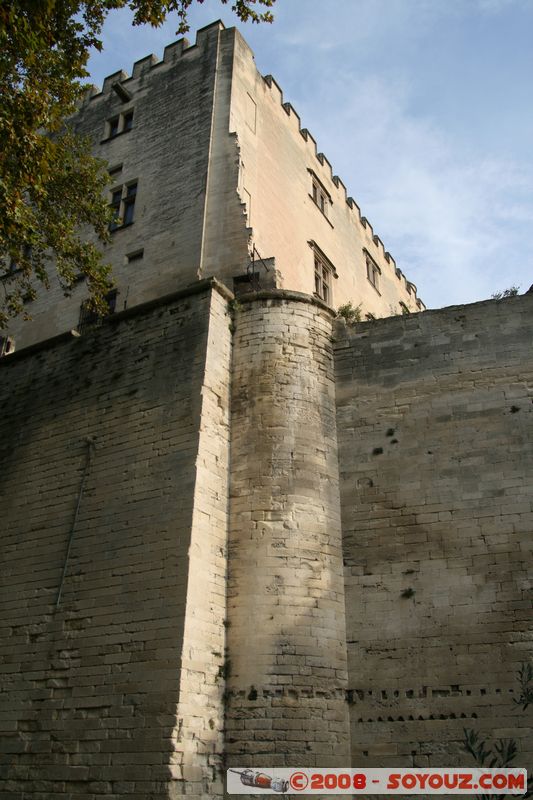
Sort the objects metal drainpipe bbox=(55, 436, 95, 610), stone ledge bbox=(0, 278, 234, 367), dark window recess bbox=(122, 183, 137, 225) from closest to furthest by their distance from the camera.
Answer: metal drainpipe bbox=(55, 436, 95, 610)
stone ledge bbox=(0, 278, 234, 367)
dark window recess bbox=(122, 183, 137, 225)

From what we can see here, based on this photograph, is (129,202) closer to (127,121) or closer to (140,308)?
(127,121)

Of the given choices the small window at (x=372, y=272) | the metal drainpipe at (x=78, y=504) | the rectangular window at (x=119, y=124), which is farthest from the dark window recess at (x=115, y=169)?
the small window at (x=372, y=272)

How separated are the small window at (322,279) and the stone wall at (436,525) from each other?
471cm

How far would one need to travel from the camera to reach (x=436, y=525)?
1135 centimetres

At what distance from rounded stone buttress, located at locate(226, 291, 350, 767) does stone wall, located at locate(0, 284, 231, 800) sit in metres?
0.30

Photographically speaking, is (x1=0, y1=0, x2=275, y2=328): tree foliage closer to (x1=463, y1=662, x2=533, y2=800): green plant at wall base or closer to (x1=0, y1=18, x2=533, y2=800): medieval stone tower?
(x1=0, y1=18, x2=533, y2=800): medieval stone tower

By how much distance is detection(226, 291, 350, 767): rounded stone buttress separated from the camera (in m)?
10.1

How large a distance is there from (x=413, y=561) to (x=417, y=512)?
78 cm

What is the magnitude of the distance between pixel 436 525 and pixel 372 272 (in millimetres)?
13302

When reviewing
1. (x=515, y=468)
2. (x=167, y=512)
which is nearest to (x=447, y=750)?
(x=515, y=468)

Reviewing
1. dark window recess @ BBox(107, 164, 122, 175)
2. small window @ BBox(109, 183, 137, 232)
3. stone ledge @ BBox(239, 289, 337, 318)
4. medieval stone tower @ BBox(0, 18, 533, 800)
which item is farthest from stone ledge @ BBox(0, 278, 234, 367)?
dark window recess @ BBox(107, 164, 122, 175)

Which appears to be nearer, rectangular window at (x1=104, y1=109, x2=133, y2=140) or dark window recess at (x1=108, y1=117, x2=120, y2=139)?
rectangular window at (x1=104, y1=109, x2=133, y2=140)

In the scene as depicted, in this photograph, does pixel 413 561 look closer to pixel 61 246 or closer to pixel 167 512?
pixel 167 512

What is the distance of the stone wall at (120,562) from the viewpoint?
9.70 m
